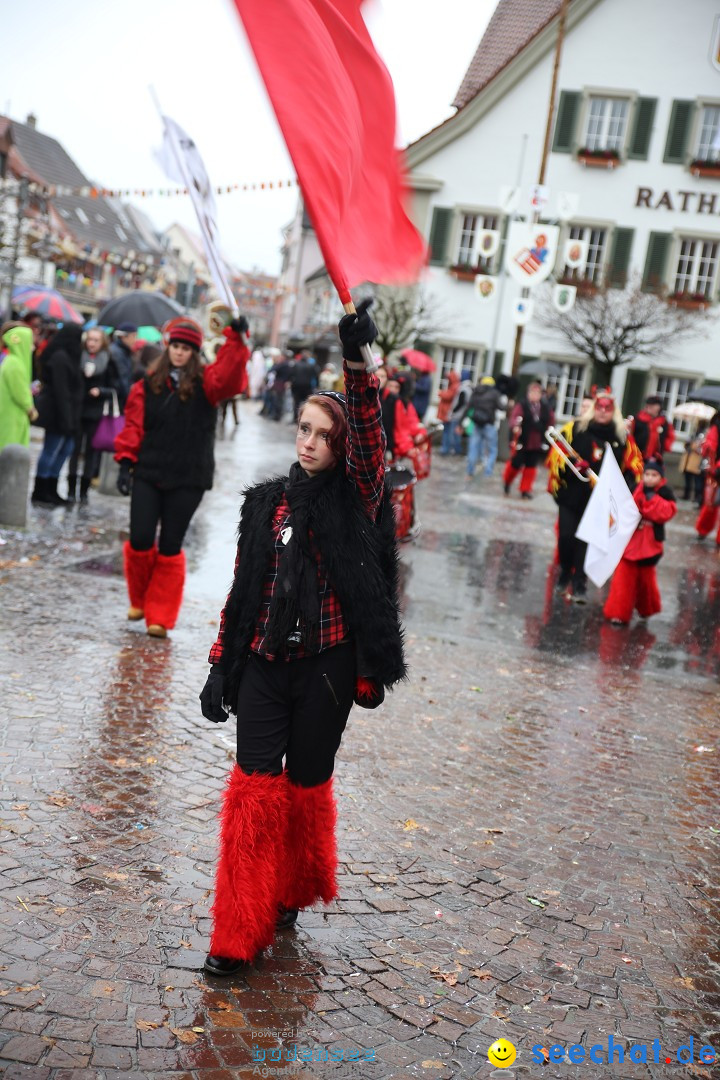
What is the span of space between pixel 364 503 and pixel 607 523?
6702 millimetres

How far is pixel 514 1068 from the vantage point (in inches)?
137

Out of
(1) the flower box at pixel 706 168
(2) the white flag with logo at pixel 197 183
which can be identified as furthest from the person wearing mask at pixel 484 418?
(2) the white flag with logo at pixel 197 183

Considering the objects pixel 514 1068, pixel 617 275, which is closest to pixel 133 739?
pixel 514 1068

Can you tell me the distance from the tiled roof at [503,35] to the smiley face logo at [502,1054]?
132ft

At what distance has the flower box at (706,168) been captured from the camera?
33.5 meters

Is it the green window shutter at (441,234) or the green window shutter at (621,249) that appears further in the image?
the green window shutter at (441,234)

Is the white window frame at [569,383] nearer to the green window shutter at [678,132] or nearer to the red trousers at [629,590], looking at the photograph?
the green window shutter at [678,132]

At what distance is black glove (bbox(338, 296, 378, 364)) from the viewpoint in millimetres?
3332

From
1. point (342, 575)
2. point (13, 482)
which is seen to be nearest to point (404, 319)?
point (13, 482)

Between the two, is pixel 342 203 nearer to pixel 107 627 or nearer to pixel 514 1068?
pixel 514 1068

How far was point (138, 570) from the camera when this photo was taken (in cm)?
787

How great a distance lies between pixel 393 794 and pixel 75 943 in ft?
7.13

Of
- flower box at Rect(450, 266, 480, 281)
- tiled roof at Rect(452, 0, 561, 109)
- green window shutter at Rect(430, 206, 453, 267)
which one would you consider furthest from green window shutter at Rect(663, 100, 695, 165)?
tiled roof at Rect(452, 0, 561, 109)

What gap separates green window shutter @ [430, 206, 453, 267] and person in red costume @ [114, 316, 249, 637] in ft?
94.6
